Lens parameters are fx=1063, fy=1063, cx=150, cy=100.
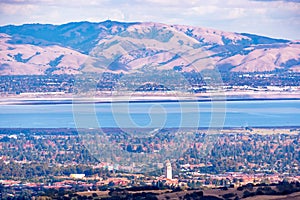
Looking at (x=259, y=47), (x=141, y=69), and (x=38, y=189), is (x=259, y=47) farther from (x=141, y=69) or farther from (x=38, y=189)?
(x=38, y=189)

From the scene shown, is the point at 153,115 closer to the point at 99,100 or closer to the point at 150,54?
the point at 99,100

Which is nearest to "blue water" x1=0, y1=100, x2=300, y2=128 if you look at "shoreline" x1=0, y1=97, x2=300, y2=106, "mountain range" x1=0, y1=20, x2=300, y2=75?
"shoreline" x1=0, y1=97, x2=300, y2=106

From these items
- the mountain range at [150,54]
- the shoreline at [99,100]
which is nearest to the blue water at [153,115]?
the shoreline at [99,100]

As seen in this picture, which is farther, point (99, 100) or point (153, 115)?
point (99, 100)

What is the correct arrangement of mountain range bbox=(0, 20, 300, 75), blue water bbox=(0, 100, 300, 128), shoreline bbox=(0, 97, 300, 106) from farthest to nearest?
mountain range bbox=(0, 20, 300, 75) < shoreline bbox=(0, 97, 300, 106) < blue water bbox=(0, 100, 300, 128)

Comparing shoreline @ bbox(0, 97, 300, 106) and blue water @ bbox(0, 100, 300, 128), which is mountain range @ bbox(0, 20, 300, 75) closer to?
shoreline @ bbox(0, 97, 300, 106)

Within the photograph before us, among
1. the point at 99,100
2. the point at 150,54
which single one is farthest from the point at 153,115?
the point at 150,54

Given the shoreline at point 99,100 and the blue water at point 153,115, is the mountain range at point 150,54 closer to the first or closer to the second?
the shoreline at point 99,100

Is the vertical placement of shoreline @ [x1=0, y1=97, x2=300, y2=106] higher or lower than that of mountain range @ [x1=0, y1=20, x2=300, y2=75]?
lower

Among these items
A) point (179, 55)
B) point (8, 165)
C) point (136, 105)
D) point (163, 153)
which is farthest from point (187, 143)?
point (179, 55)
